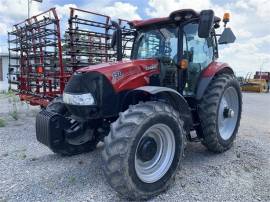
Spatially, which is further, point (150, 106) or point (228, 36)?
point (228, 36)

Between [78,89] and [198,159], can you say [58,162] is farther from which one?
[198,159]

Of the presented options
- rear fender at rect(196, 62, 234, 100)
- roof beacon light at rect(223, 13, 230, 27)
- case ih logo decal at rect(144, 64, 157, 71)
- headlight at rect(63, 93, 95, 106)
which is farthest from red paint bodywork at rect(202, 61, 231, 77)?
headlight at rect(63, 93, 95, 106)

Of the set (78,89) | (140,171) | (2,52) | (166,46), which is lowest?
(140,171)

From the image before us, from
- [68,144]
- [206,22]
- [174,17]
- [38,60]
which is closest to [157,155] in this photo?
[68,144]

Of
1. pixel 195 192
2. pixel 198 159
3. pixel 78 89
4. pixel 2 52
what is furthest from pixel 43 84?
pixel 2 52

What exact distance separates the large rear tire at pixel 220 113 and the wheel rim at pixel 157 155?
103cm

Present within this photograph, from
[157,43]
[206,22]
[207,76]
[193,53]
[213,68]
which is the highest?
[206,22]

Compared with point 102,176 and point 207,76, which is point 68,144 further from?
point 207,76

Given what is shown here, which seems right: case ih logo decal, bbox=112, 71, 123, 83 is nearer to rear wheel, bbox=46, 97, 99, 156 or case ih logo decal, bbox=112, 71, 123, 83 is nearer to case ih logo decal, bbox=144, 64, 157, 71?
case ih logo decal, bbox=144, 64, 157, 71

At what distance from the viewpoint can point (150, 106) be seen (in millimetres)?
3447

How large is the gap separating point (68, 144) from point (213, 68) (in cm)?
263

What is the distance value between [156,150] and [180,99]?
2.46ft

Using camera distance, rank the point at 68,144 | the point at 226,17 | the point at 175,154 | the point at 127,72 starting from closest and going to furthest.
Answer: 1. the point at 175,154
2. the point at 127,72
3. the point at 68,144
4. the point at 226,17

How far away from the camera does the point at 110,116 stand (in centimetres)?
410
